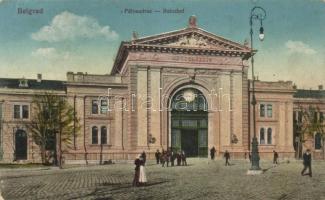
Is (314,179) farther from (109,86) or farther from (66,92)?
(66,92)

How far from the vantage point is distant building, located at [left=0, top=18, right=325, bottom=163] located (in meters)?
33.8

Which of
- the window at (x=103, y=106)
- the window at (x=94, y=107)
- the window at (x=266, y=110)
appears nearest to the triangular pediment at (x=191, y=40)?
the window at (x=94, y=107)

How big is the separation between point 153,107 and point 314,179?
16.4 metres

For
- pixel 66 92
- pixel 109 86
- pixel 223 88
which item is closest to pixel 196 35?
pixel 223 88

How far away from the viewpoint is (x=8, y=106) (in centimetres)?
3591

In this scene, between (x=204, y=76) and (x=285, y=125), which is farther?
(x=285, y=125)

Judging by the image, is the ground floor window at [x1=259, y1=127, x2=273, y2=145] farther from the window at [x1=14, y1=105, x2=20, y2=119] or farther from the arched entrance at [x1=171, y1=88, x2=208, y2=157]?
the window at [x1=14, y1=105, x2=20, y2=119]

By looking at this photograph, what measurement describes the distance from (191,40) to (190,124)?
6.17m

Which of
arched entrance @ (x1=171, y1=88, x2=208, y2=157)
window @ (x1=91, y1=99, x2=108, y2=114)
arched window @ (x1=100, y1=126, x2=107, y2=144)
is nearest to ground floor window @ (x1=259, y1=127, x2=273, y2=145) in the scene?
arched entrance @ (x1=171, y1=88, x2=208, y2=157)

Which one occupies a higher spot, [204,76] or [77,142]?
[204,76]

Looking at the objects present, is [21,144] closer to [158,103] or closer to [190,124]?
[158,103]

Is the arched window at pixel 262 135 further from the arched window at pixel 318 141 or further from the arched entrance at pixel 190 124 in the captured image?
the arched window at pixel 318 141

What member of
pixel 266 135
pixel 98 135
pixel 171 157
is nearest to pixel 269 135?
pixel 266 135

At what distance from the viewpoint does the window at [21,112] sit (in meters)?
35.3
